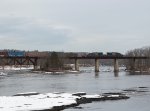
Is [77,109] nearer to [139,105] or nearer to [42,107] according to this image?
[42,107]

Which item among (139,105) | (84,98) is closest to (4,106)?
(84,98)

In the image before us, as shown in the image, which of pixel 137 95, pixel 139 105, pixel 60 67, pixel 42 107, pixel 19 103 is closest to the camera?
pixel 42 107

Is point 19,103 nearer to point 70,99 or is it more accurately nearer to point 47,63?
point 70,99

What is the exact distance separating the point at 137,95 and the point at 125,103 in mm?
10140

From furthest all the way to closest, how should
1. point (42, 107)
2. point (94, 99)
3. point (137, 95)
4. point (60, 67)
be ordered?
point (60, 67) < point (137, 95) < point (94, 99) < point (42, 107)

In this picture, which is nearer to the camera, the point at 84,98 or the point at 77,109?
the point at 77,109

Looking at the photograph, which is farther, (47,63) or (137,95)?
(47,63)

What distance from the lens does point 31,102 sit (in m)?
41.2

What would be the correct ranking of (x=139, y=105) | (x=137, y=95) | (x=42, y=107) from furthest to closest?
1. (x=137, y=95)
2. (x=139, y=105)
3. (x=42, y=107)

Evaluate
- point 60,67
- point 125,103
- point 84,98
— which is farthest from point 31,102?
point 60,67

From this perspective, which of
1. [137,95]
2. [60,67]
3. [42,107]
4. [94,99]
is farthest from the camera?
[60,67]

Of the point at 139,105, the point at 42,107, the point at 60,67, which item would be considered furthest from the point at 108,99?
the point at 60,67

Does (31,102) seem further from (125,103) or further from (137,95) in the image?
(137,95)

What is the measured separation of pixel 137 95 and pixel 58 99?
13.9m
